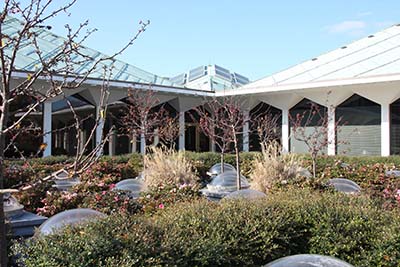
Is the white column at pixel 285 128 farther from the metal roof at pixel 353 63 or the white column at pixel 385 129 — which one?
the white column at pixel 385 129

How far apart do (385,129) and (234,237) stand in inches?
670

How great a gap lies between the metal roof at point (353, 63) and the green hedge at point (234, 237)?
546 inches

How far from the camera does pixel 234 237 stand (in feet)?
14.2

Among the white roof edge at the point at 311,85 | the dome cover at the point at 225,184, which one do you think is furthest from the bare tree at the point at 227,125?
the white roof edge at the point at 311,85

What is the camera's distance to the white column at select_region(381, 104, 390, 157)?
19.4m

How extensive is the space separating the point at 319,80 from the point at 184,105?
24.2ft

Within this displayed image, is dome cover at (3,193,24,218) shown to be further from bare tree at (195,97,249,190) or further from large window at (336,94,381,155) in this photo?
large window at (336,94,381,155)

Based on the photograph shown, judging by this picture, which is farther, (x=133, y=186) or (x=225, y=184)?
(x=225, y=184)

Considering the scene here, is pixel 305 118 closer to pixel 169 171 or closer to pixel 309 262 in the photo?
pixel 169 171

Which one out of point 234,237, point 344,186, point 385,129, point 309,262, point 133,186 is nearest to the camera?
point 309,262

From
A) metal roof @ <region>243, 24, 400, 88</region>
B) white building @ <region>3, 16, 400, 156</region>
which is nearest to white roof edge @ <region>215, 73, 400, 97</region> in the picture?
white building @ <region>3, 16, 400, 156</region>

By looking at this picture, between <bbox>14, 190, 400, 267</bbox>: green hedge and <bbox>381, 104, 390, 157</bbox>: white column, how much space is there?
1501cm

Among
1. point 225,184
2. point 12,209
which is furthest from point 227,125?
point 12,209

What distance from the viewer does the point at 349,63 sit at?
20.2m
